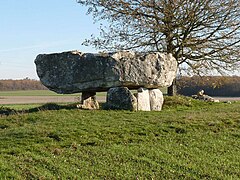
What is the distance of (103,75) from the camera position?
1644 centimetres

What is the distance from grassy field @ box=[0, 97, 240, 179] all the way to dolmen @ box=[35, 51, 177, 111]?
70.0 inches

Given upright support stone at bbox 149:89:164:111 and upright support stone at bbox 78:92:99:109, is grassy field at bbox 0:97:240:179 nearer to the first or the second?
upright support stone at bbox 78:92:99:109

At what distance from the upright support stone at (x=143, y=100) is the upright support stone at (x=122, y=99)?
0.42m

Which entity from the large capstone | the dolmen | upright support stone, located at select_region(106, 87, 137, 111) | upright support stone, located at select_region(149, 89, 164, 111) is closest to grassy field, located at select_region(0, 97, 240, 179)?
upright support stone, located at select_region(106, 87, 137, 111)

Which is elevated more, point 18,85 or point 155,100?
point 18,85

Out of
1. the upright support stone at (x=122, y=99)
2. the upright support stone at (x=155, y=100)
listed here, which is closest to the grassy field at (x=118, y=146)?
the upright support stone at (x=122, y=99)

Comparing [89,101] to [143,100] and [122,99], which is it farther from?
[143,100]

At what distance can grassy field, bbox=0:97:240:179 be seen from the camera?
7.73m

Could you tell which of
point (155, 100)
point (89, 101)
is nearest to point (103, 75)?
point (89, 101)

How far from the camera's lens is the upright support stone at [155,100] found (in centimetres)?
1769

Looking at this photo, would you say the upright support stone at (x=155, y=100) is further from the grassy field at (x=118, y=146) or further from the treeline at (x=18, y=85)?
the treeline at (x=18, y=85)

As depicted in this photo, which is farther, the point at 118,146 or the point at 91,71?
the point at 91,71

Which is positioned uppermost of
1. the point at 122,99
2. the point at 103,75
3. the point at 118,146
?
the point at 103,75

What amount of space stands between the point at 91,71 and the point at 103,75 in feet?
1.82
